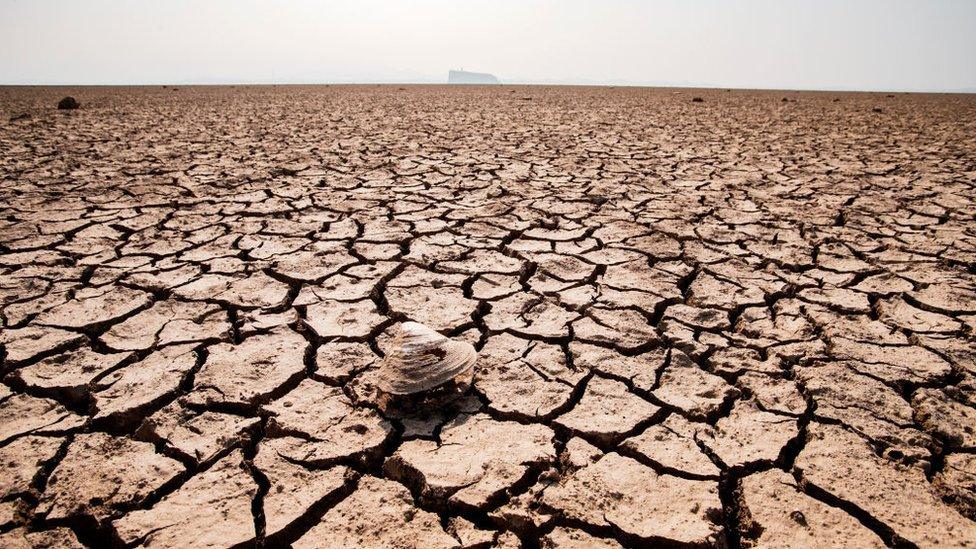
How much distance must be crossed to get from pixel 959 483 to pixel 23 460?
2.40 meters

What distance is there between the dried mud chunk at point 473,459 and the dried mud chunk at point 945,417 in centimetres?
111

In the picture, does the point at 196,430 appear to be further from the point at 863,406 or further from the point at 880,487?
the point at 863,406

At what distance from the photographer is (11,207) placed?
335 centimetres

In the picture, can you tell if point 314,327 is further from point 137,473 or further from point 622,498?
point 622,498

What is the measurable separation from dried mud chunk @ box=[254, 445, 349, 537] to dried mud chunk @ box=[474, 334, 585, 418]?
1.71ft

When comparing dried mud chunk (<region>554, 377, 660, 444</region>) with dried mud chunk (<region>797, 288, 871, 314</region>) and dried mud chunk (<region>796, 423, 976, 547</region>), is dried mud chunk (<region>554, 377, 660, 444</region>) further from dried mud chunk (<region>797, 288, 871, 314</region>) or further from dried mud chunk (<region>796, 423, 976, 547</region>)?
dried mud chunk (<region>797, 288, 871, 314</region>)

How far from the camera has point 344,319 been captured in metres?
2.07

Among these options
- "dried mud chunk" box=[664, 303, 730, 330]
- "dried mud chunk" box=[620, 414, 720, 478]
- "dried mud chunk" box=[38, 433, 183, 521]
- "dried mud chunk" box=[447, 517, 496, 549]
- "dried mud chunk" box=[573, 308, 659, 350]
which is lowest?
"dried mud chunk" box=[447, 517, 496, 549]

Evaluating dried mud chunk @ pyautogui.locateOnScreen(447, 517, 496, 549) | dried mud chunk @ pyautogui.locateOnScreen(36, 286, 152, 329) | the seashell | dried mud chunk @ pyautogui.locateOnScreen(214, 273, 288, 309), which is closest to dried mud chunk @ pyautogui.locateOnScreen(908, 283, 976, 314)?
the seashell

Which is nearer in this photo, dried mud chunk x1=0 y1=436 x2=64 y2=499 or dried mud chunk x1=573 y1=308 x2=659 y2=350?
dried mud chunk x1=0 y1=436 x2=64 y2=499

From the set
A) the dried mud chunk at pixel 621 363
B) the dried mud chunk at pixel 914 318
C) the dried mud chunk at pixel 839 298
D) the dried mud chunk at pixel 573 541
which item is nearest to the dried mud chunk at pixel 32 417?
the dried mud chunk at pixel 573 541

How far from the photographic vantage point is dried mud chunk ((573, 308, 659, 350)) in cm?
194

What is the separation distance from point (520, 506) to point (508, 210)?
8.17 feet

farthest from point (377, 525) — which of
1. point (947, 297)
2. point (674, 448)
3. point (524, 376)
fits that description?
point (947, 297)
